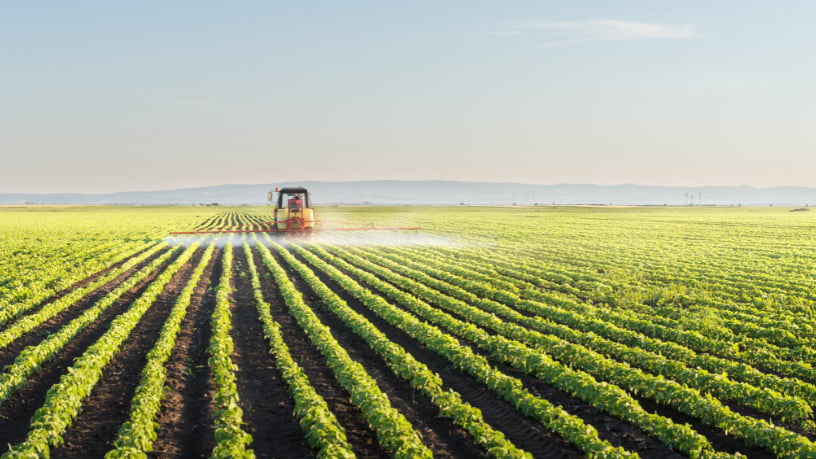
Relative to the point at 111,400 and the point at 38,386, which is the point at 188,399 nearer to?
the point at 111,400

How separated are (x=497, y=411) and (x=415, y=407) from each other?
1252mm

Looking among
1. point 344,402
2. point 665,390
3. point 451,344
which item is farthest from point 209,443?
point 665,390

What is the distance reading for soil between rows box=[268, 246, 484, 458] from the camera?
699cm

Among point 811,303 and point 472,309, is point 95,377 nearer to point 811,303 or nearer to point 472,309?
point 472,309

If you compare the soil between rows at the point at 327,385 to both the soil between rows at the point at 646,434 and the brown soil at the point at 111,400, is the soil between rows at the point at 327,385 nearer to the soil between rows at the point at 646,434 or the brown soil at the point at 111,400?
the brown soil at the point at 111,400

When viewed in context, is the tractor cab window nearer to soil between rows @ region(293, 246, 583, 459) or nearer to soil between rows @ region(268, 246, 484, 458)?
soil between rows @ region(268, 246, 484, 458)

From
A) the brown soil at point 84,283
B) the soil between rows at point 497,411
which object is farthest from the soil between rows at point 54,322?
the soil between rows at point 497,411

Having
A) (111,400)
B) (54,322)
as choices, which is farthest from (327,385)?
(54,322)

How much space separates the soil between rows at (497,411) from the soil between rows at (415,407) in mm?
617

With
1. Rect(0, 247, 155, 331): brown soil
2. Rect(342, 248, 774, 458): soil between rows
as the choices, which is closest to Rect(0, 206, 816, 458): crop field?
Rect(342, 248, 774, 458): soil between rows

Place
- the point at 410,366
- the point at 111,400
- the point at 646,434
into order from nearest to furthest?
1. the point at 646,434
2. the point at 111,400
3. the point at 410,366

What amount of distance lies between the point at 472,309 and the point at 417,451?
7.75 meters

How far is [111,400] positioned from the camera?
27.6 ft

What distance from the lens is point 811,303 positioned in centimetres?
1520
